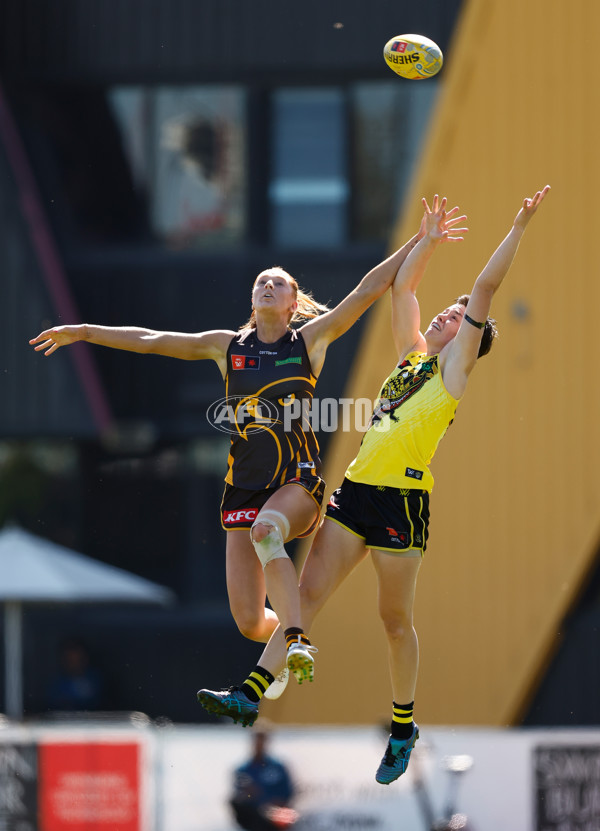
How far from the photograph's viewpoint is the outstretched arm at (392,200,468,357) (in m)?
5.48

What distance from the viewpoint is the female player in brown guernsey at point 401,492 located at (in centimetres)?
527

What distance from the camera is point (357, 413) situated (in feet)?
36.6

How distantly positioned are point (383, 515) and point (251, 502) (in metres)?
0.60

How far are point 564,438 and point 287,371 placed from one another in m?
5.98

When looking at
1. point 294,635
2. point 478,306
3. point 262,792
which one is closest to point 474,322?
point 478,306

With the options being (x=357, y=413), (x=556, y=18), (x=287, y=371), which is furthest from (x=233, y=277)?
(x=287, y=371)

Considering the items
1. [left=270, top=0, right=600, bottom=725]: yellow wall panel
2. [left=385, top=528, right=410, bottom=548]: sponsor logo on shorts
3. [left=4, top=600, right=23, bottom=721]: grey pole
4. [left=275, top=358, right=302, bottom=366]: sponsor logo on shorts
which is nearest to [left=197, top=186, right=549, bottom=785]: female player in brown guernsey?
[left=385, top=528, right=410, bottom=548]: sponsor logo on shorts

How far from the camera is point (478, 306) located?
17.0 feet

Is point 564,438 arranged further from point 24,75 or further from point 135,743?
point 24,75

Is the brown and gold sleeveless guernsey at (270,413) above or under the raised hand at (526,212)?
under

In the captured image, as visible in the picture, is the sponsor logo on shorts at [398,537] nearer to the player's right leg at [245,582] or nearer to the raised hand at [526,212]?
the player's right leg at [245,582]

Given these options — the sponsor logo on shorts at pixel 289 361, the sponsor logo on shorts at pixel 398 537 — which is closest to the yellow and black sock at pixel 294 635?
the sponsor logo on shorts at pixel 398 537

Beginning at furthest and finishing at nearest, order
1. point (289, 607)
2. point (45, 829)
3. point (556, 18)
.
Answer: point (556, 18) < point (45, 829) < point (289, 607)

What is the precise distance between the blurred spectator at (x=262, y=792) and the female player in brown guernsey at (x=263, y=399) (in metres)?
2.34
